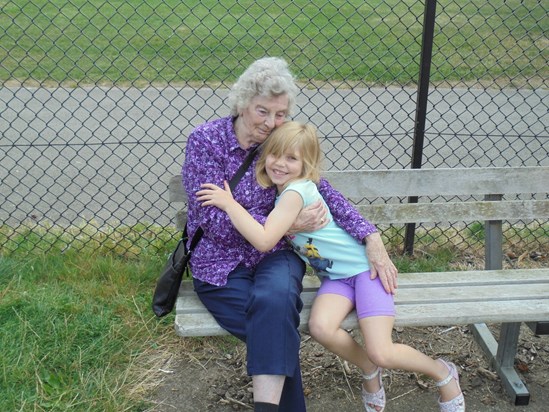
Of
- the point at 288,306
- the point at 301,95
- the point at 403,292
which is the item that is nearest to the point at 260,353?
the point at 288,306

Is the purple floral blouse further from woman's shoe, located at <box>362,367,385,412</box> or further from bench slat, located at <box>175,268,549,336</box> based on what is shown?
woman's shoe, located at <box>362,367,385,412</box>

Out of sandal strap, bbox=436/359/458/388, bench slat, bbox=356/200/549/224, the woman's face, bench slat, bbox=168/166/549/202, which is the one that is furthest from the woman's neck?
sandal strap, bbox=436/359/458/388

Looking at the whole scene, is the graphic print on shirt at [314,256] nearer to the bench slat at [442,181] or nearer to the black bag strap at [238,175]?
the black bag strap at [238,175]

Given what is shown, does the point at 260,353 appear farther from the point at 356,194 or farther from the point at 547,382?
the point at 547,382

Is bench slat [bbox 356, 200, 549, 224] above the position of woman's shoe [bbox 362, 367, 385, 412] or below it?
above

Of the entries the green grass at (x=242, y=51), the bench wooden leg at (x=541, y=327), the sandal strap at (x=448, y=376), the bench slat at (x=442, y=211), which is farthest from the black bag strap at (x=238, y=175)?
the green grass at (x=242, y=51)

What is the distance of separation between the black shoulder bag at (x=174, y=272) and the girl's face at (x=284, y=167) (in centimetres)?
10

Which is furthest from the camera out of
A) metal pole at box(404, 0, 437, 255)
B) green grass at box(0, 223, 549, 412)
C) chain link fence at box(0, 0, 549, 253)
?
chain link fence at box(0, 0, 549, 253)

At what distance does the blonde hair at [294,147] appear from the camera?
2.49m

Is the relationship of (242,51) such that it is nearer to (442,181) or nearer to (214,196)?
(442,181)

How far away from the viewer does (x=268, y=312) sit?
2.35 m

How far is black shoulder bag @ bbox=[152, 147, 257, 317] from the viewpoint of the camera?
102 inches

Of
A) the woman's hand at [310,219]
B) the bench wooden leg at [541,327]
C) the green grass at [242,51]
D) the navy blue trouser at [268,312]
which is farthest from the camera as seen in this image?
the green grass at [242,51]

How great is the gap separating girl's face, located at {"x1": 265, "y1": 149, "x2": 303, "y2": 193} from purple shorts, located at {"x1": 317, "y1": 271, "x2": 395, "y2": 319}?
0.43m
